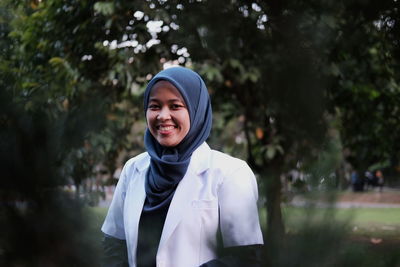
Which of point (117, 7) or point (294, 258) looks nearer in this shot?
point (294, 258)

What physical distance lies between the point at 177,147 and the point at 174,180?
12cm

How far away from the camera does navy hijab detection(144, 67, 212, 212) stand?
153cm

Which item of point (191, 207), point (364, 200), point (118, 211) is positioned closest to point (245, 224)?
point (364, 200)

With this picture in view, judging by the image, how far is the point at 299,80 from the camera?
0.72 meters

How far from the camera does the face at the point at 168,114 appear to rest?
5.09 feet

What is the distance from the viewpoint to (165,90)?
5.08ft

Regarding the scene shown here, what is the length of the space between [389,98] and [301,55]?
109 inches

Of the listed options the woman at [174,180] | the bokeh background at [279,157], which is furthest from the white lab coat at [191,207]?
the bokeh background at [279,157]

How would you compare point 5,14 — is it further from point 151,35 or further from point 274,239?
point 151,35

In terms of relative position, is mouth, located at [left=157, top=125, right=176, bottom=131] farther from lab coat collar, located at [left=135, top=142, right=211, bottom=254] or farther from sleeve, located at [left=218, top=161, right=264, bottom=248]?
sleeve, located at [left=218, top=161, right=264, bottom=248]

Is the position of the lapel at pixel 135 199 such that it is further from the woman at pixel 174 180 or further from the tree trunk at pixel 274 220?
the tree trunk at pixel 274 220

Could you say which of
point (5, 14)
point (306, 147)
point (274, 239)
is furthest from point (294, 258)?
point (5, 14)

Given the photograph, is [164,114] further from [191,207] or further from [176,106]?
[191,207]

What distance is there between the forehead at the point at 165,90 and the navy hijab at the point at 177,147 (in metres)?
0.01
